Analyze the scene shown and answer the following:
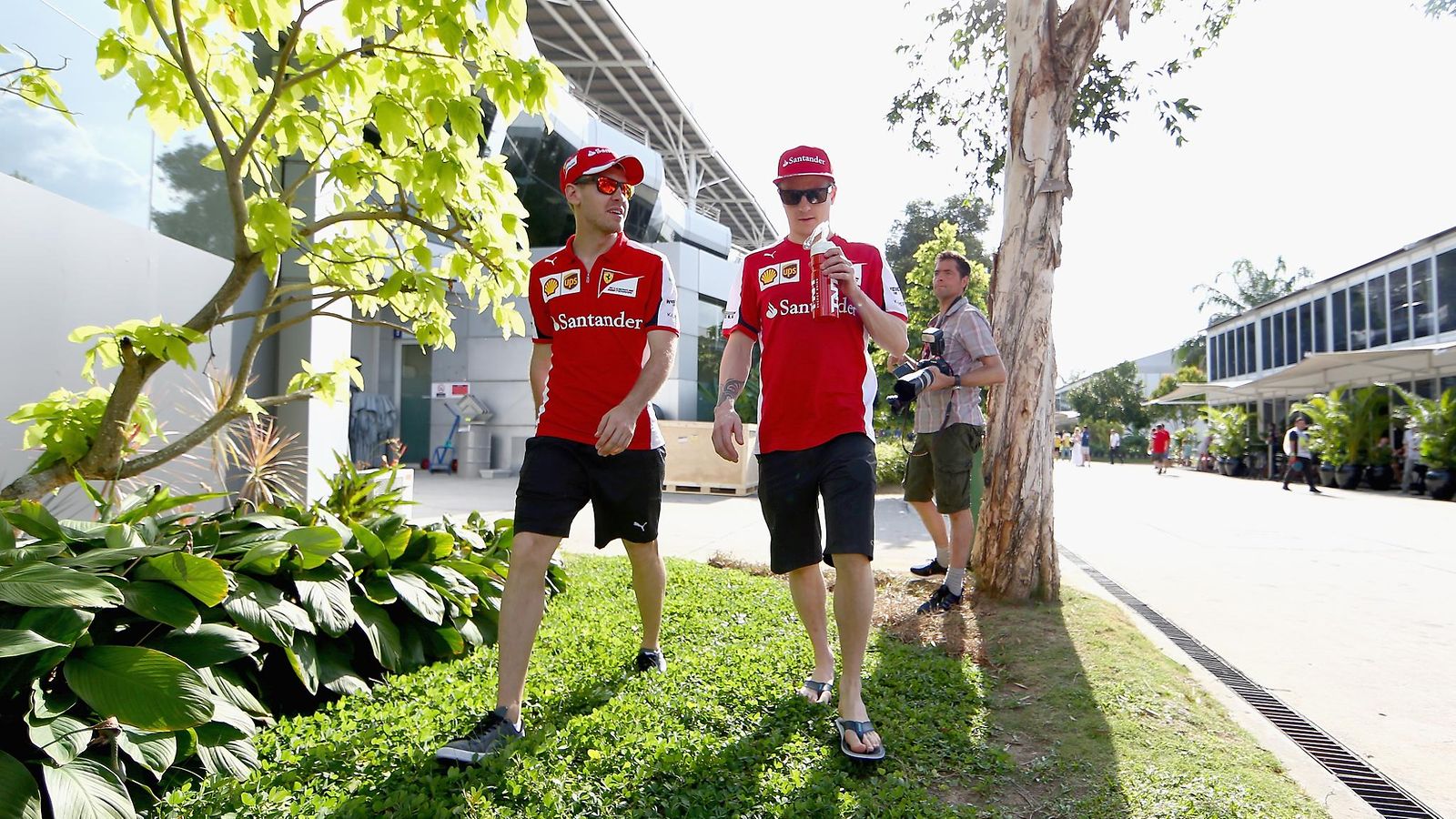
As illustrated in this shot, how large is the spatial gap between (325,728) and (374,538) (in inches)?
31.2

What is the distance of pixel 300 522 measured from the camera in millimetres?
3779

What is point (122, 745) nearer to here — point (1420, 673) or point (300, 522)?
point (300, 522)

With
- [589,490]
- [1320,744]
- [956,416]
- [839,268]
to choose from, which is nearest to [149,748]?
[589,490]

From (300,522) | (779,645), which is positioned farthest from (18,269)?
(779,645)

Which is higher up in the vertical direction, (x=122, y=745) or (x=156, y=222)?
(x=156, y=222)

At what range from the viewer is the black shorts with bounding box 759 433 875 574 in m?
2.87

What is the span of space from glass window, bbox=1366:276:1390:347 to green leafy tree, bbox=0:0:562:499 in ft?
91.1

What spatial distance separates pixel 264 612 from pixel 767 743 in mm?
1713

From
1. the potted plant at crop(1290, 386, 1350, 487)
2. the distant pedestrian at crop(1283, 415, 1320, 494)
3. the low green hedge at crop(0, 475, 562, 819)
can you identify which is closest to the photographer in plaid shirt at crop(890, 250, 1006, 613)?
the low green hedge at crop(0, 475, 562, 819)

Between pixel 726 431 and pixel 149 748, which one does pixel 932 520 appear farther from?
pixel 149 748

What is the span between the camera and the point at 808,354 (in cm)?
309

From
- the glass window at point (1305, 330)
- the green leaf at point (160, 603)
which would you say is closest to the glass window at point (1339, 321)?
the glass window at point (1305, 330)

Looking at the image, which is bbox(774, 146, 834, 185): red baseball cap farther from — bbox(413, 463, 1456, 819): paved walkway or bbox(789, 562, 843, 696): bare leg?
bbox(413, 463, 1456, 819): paved walkway

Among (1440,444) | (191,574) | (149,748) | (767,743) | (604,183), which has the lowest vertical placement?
(767,743)
